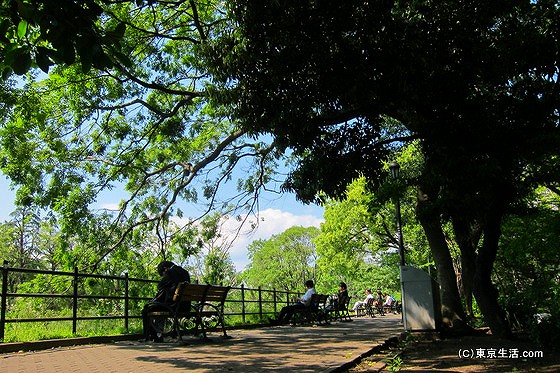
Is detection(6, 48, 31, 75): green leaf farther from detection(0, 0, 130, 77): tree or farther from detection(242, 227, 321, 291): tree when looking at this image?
detection(242, 227, 321, 291): tree

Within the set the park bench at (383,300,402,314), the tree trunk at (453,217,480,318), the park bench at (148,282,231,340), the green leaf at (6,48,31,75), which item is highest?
the green leaf at (6,48,31,75)

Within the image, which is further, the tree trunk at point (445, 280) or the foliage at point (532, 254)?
the tree trunk at point (445, 280)

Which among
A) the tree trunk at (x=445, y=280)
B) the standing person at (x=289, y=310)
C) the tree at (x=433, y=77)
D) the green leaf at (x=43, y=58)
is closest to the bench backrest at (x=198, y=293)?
the tree at (x=433, y=77)

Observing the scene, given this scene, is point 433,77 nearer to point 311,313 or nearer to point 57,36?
point 57,36

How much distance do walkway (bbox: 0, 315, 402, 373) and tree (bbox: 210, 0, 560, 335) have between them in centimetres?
340

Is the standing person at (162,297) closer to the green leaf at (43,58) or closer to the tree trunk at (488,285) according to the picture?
the tree trunk at (488,285)

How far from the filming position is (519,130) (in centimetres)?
805

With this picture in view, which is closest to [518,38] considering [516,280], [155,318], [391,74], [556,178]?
[391,74]

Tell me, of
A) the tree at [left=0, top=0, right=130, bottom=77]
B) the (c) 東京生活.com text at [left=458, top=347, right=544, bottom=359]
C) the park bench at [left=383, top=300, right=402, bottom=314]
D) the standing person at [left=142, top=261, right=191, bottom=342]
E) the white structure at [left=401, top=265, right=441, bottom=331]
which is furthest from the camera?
the park bench at [left=383, top=300, right=402, bottom=314]

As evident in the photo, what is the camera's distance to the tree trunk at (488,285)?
9.07 metres

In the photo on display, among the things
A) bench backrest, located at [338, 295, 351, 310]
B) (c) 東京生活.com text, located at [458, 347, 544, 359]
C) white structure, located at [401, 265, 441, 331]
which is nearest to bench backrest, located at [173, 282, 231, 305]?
white structure, located at [401, 265, 441, 331]

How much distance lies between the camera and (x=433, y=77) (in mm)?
8039

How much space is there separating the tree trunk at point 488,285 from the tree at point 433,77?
0.10 feet

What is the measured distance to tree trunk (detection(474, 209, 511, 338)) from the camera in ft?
29.8
